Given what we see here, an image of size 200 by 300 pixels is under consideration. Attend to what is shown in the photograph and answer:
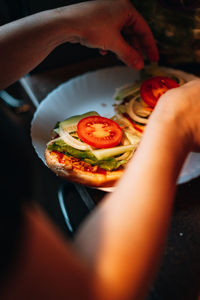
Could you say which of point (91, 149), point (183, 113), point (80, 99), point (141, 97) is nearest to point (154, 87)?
point (141, 97)

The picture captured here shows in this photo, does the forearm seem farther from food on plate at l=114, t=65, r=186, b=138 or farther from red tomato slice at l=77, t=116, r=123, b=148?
food on plate at l=114, t=65, r=186, b=138

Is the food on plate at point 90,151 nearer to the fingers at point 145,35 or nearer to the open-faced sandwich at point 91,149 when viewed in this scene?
the open-faced sandwich at point 91,149

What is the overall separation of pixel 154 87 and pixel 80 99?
0.57 meters

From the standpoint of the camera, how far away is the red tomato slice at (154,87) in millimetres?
2104

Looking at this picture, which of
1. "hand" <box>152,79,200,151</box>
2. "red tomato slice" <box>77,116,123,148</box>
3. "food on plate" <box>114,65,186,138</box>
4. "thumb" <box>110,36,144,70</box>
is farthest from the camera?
"food on plate" <box>114,65,186,138</box>

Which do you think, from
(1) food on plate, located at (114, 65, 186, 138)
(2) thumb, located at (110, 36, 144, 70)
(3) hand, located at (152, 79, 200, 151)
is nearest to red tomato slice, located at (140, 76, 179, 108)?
(1) food on plate, located at (114, 65, 186, 138)

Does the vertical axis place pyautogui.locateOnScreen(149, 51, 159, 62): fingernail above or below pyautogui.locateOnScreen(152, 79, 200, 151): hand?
below

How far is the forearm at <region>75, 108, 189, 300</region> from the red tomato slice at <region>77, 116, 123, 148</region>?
30.2 inches

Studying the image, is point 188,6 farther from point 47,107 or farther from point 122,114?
point 47,107

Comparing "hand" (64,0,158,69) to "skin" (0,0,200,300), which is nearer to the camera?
"skin" (0,0,200,300)

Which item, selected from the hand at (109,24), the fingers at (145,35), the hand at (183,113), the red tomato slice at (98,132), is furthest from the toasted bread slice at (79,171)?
the fingers at (145,35)

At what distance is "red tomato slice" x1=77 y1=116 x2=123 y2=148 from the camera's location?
1.75m

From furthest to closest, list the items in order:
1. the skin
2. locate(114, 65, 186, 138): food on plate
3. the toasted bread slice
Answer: locate(114, 65, 186, 138): food on plate
the toasted bread slice
the skin

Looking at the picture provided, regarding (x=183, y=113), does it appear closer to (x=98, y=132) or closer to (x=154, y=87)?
(x=98, y=132)
